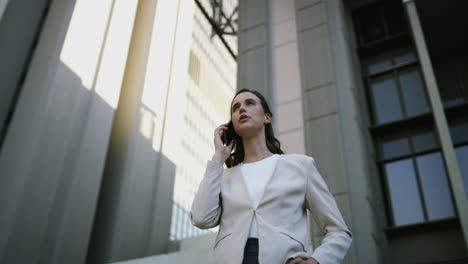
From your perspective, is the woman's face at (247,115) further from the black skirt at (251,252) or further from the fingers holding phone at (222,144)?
the black skirt at (251,252)

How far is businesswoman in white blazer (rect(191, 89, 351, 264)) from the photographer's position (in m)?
2.22

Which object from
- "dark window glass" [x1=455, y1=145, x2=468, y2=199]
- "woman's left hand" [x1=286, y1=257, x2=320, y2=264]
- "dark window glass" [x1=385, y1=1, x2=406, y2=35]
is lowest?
"woman's left hand" [x1=286, y1=257, x2=320, y2=264]

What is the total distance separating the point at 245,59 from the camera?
28.8 feet

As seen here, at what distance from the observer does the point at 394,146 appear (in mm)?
8656

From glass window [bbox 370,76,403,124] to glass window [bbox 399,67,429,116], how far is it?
0.19m

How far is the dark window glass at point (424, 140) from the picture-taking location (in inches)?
327

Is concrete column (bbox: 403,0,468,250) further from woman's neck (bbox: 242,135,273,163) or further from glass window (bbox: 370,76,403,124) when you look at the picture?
woman's neck (bbox: 242,135,273,163)

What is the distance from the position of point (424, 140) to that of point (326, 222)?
22.4 feet

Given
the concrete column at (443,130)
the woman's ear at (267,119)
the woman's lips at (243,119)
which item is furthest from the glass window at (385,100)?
the woman's lips at (243,119)

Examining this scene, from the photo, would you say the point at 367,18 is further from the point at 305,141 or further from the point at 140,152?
the point at 140,152

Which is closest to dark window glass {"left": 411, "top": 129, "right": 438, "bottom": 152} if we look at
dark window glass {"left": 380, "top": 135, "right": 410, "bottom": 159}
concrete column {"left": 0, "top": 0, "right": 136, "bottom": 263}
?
dark window glass {"left": 380, "top": 135, "right": 410, "bottom": 159}

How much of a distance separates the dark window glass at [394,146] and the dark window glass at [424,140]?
0.17m

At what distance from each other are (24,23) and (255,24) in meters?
6.65

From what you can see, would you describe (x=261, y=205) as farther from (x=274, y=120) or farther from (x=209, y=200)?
(x=274, y=120)
